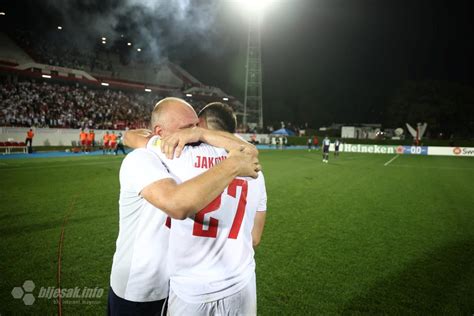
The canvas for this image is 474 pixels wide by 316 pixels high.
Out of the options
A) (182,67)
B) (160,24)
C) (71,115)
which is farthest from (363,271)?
(182,67)

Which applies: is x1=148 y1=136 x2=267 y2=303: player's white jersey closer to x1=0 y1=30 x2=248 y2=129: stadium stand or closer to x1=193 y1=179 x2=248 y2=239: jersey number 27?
x1=193 y1=179 x2=248 y2=239: jersey number 27

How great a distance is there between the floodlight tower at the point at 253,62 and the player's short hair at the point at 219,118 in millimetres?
39885

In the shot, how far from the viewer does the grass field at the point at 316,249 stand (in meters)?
3.86

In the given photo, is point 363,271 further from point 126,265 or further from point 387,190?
point 387,190

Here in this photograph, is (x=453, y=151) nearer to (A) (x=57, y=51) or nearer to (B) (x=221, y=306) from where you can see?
(B) (x=221, y=306)

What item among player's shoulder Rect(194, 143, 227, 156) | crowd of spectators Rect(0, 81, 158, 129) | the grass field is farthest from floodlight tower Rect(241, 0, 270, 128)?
player's shoulder Rect(194, 143, 227, 156)

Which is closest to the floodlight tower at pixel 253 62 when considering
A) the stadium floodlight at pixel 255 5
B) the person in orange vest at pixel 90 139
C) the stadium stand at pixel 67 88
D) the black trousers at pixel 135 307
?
the stadium floodlight at pixel 255 5

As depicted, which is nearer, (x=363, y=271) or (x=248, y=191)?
(x=248, y=191)

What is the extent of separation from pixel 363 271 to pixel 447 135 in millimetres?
69374

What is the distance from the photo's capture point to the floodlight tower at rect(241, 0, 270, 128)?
4004 centimetres

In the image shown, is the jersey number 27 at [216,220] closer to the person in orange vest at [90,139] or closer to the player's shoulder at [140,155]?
the player's shoulder at [140,155]

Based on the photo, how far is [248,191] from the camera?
189 centimetres

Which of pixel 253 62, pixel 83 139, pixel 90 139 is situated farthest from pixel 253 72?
pixel 83 139

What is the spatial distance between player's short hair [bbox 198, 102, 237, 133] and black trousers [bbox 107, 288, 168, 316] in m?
1.11
